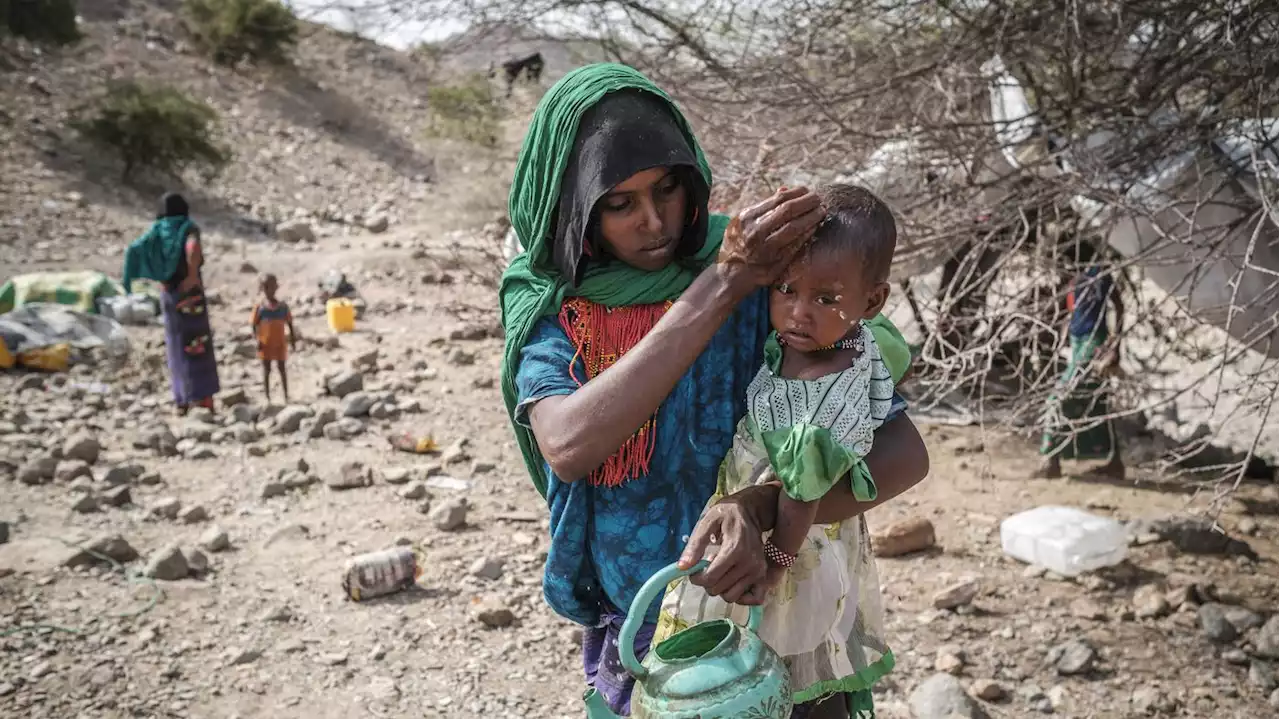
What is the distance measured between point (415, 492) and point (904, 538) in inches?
93.9

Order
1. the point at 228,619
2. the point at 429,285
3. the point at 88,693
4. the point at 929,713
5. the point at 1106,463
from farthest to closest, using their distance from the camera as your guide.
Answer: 1. the point at 429,285
2. the point at 1106,463
3. the point at 228,619
4. the point at 88,693
5. the point at 929,713

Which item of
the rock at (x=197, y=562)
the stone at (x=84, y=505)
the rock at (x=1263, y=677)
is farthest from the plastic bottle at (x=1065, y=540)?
the stone at (x=84, y=505)

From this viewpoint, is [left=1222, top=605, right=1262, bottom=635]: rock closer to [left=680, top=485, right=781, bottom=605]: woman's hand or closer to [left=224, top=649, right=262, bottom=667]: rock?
[left=680, top=485, right=781, bottom=605]: woman's hand

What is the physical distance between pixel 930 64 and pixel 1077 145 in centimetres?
96

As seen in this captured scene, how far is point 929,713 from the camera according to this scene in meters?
3.04

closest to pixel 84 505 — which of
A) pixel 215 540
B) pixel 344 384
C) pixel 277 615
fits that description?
pixel 215 540

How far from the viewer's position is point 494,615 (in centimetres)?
381

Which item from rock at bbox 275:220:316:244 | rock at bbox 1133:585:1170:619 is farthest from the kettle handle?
rock at bbox 275:220:316:244

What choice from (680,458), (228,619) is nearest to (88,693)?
(228,619)

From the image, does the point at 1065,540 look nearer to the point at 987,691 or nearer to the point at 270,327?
the point at 987,691

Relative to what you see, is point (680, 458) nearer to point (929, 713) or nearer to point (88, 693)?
point (929, 713)

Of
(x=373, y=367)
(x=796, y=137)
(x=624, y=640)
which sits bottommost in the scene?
(x=373, y=367)

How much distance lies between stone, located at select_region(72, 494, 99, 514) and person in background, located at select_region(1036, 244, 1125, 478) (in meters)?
4.46

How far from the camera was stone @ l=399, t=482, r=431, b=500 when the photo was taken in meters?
5.13
